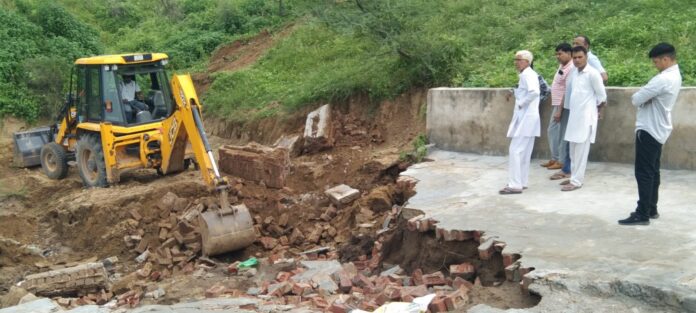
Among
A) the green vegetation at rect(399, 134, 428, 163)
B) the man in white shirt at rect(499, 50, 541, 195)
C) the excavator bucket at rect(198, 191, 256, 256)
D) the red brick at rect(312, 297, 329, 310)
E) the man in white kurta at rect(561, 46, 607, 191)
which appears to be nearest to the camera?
the red brick at rect(312, 297, 329, 310)

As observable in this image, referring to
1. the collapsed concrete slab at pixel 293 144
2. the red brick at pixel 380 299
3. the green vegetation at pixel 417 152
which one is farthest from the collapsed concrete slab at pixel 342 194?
the red brick at pixel 380 299

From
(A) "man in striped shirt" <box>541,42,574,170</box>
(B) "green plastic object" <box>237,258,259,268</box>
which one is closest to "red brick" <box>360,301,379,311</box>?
(B) "green plastic object" <box>237,258,259,268</box>

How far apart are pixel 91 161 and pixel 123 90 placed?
1614mm

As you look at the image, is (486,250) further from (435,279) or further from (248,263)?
(248,263)

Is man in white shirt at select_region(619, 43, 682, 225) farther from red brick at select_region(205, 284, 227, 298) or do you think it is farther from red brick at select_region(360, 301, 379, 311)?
red brick at select_region(205, 284, 227, 298)

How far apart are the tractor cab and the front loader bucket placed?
2.83 meters

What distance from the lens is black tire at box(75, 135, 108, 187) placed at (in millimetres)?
13266

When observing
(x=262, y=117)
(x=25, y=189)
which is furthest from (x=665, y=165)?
(x=25, y=189)

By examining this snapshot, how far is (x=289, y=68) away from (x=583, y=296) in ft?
49.6

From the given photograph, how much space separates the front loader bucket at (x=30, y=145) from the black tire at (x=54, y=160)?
0.97 meters

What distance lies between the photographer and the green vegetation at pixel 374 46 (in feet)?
41.1

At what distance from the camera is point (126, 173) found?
14.4m

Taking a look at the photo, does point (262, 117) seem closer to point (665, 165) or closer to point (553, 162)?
point (553, 162)

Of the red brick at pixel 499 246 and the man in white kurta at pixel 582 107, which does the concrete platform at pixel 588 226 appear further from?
the man in white kurta at pixel 582 107
